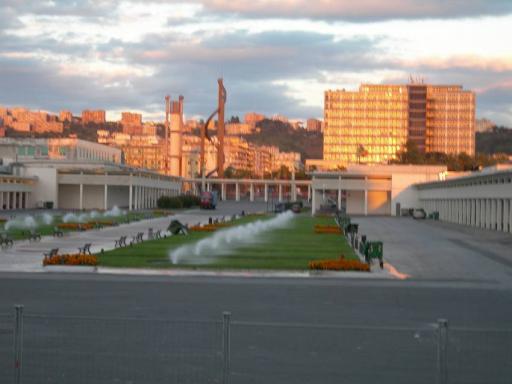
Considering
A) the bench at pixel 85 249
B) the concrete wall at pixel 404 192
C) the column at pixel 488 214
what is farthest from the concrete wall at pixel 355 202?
the bench at pixel 85 249

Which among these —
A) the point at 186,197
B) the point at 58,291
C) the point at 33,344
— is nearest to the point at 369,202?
the point at 186,197

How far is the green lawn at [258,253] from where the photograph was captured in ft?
117

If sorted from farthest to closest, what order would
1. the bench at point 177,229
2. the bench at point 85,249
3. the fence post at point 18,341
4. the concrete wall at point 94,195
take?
the concrete wall at point 94,195 < the bench at point 177,229 < the bench at point 85,249 < the fence post at point 18,341

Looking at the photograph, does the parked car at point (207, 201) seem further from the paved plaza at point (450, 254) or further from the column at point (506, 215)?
the column at point (506, 215)

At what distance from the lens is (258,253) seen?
4312 centimetres

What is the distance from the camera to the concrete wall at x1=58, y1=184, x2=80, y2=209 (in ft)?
409

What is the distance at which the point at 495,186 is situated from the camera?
71.9m

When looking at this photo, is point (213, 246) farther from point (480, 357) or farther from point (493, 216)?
point (493, 216)

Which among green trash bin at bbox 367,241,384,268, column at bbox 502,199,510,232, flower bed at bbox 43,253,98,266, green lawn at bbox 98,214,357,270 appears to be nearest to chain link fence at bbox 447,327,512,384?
green lawn at bbox 98,214,357,270

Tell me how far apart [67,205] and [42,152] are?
48.5 meters

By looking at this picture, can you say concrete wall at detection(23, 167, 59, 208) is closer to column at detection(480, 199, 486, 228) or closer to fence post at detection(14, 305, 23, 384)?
column at detection(480, 199, 486, 228)

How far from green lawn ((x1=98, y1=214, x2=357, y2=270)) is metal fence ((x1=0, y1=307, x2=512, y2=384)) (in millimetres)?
16361

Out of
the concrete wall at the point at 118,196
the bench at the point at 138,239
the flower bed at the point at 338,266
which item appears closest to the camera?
the flower bed at the point at 338,266

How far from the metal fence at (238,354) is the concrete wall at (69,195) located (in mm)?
107804
